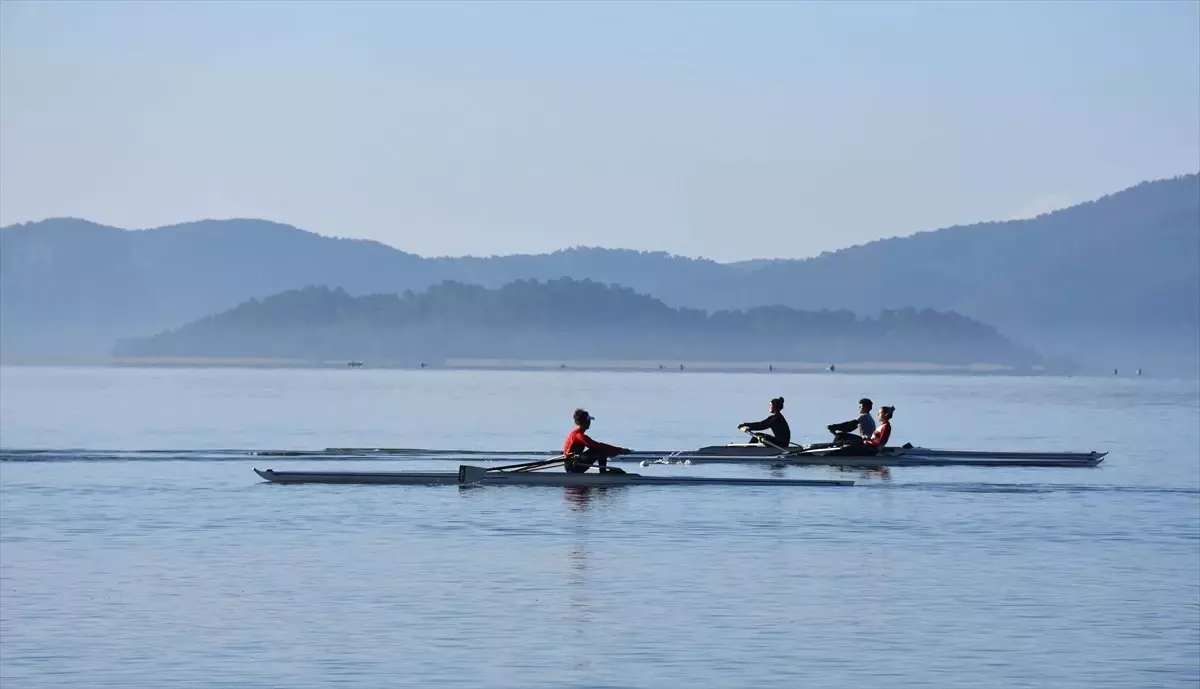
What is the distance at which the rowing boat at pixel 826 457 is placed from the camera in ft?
156

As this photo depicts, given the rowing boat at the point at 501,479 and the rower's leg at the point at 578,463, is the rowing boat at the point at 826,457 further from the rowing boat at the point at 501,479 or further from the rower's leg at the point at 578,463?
the rower's leg at the point at 578,463

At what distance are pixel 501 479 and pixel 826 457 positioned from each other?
10.0 m

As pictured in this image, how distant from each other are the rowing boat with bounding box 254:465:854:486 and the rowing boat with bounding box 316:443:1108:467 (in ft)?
14.5

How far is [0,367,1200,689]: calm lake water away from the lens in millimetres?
21484

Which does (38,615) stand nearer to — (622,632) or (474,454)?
(622,632)

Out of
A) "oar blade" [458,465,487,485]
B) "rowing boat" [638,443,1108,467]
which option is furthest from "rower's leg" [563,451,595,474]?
"rowing boat" [638,443,1108,467]

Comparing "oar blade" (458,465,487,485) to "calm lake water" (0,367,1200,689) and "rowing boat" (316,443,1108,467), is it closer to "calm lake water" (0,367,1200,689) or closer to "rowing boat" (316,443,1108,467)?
"calm lake water" (0,367,1200,689)

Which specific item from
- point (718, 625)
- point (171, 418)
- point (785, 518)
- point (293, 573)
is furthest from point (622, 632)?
point (171, 418)

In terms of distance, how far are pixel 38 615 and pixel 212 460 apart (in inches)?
1138

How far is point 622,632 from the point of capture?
23547 millimetres

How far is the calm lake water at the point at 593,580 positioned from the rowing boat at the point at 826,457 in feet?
1.53

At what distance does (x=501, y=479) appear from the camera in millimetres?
41594

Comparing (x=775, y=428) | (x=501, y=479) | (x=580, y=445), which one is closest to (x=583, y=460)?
(x=580, y=445)

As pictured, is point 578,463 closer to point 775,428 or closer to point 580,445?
point 580,445
